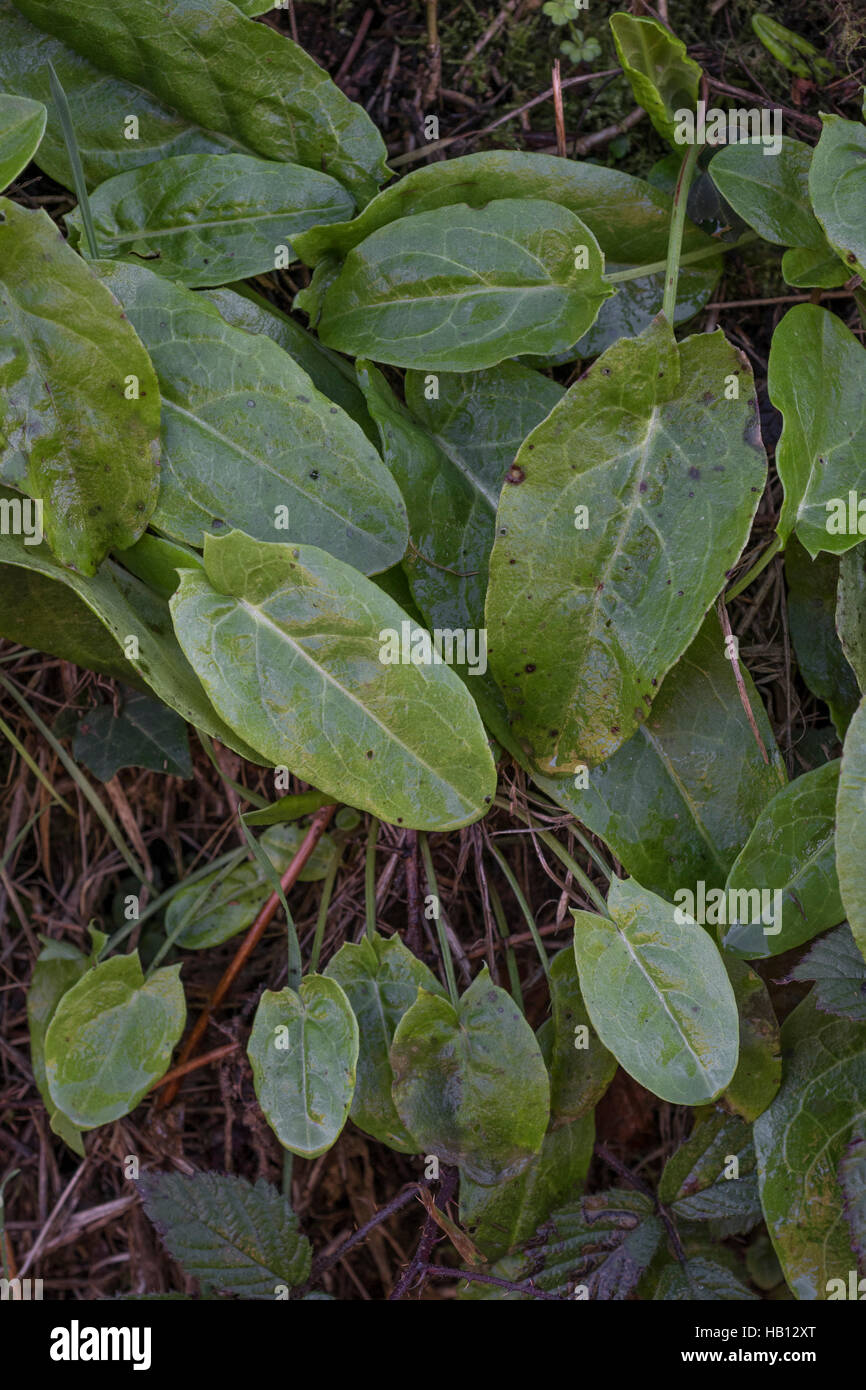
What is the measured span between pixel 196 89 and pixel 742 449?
2.63 feet

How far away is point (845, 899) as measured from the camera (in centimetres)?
104

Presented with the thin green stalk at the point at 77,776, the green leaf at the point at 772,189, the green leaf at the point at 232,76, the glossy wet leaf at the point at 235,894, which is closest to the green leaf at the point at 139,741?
the thin green stalk at the point at 77,776

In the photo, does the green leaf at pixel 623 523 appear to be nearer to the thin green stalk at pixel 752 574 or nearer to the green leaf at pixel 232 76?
the thin green stalk at pixel 752 574

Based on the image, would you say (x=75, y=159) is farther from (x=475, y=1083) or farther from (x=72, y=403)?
(x=475, y=1083)

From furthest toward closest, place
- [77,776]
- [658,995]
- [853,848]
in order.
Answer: [77,776]
[658,995]
[853,848]

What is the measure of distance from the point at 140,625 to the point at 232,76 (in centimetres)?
68

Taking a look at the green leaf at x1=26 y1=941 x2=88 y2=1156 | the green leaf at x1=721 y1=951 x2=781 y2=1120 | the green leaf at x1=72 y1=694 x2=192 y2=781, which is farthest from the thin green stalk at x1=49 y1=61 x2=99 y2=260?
the green leaf at x1=721 y1=951 x2=781 y2=1120

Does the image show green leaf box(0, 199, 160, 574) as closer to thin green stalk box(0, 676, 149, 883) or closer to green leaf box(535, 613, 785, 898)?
thin green stalk box(0, 676, 149, 883)

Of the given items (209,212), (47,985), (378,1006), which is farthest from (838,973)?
(209,212)

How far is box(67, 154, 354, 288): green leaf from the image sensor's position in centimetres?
127

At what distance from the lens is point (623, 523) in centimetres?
116

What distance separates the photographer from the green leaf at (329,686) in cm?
107

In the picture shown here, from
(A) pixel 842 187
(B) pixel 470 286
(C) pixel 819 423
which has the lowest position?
(C) pixel 819 423

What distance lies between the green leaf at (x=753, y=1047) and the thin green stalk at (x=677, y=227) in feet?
2.52
